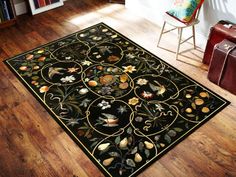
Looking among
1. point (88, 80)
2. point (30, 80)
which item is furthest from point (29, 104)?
point (88, 80)

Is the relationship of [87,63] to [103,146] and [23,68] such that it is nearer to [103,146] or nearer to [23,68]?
[23,68]

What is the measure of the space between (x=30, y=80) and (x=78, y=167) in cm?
115

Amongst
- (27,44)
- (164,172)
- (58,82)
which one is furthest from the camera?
(27,44)

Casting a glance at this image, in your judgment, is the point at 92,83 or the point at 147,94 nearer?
the point at 147,94

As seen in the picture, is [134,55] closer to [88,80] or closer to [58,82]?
[88,80]

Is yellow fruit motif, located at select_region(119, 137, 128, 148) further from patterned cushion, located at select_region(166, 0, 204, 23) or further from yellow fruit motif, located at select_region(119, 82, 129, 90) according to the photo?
patterned cushion, located at select_region(166, 0, 204, 23)

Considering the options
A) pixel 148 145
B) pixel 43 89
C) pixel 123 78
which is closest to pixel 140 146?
pixel 148 145

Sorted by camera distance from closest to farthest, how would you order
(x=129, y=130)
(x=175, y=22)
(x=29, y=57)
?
(x=129, y=130) → (x=175, y=22) → (x=29, y=57)

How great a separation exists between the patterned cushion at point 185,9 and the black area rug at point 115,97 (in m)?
0.49

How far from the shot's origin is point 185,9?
2.87m

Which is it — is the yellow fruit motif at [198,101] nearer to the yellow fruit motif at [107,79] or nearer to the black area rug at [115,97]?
the black area rug at [115,97]

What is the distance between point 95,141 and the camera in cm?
228

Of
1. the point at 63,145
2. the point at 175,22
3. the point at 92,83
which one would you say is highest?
the point at 175,22

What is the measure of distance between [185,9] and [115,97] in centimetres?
115
